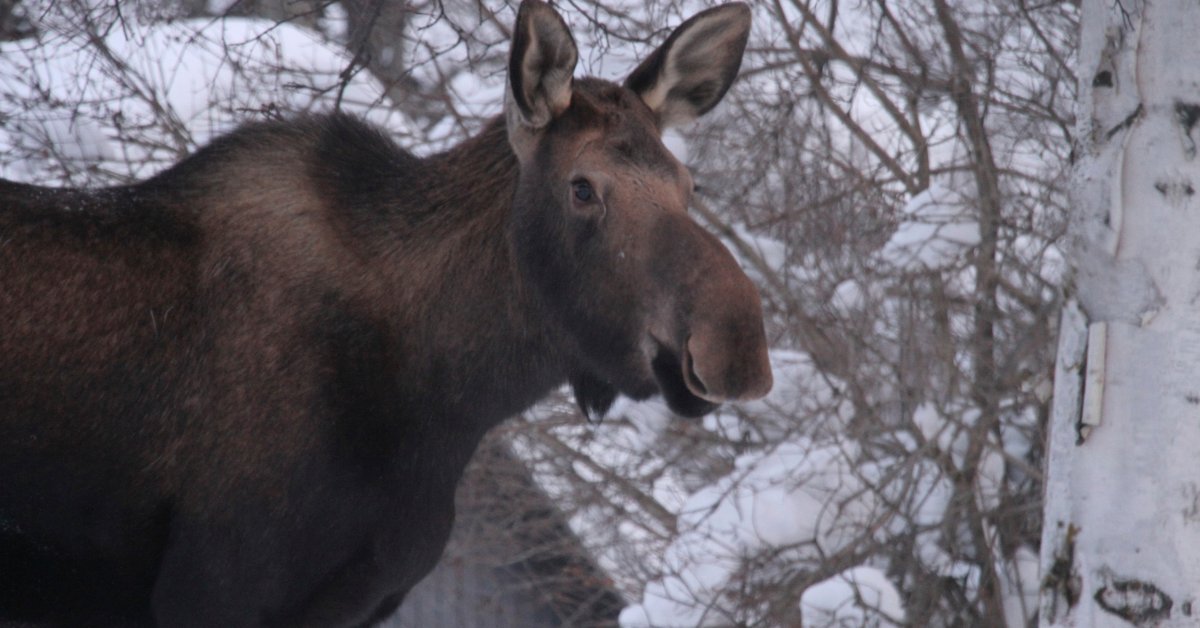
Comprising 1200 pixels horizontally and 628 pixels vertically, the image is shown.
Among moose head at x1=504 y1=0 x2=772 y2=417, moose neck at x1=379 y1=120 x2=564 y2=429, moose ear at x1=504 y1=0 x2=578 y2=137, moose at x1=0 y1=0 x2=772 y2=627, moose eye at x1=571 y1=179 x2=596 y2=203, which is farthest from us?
moose neck at x1=379 y1=120 x2=564 y2=429

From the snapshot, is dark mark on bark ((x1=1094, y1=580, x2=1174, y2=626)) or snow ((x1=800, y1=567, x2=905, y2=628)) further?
snow ((x1=800, y1=567, x2=905, y2=628))

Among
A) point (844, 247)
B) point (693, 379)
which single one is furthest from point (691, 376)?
point (844, 247)

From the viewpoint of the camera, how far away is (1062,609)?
10.9 ft

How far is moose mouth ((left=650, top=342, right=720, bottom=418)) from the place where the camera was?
130 inches

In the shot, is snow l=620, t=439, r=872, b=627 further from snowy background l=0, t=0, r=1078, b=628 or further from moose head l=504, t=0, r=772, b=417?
moose head l=504, t=0, r=772, b=417

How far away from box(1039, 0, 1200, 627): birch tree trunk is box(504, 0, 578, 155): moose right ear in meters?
1.45

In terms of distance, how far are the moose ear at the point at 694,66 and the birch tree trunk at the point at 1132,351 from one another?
1097 millimetres

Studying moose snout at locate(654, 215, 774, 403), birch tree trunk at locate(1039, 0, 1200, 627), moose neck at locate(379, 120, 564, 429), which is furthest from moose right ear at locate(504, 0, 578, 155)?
birch tree trunk at locate(1039, 0, 1200, 627)

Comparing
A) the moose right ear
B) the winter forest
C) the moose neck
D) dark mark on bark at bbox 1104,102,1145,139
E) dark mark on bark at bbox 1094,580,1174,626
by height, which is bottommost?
dark mark on bark at bbox 1094,580,1174,626

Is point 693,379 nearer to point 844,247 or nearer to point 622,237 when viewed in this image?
point 622,237

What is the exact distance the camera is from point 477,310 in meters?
3.84

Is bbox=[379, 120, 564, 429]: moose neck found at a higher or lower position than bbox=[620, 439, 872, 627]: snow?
lower

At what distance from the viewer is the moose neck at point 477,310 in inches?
149

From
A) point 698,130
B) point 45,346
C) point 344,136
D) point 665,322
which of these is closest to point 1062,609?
point 665,322
